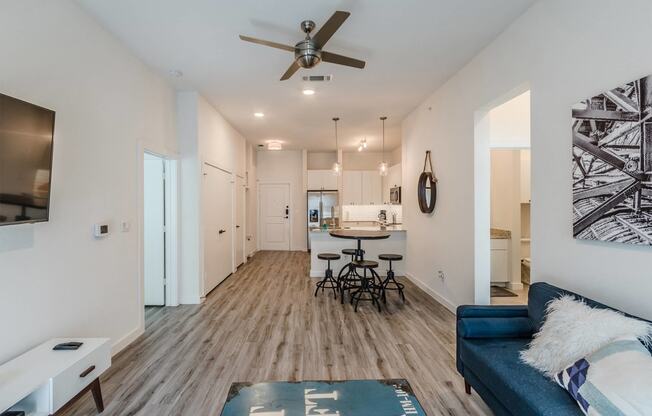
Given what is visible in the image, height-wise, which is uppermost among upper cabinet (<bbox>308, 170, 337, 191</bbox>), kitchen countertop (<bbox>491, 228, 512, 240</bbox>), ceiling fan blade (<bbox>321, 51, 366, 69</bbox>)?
ceiling fan blade (<bbox>321, 51, 366, 69</bbox>)

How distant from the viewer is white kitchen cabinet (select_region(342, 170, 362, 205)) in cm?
871

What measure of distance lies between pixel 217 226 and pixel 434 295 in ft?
11.6

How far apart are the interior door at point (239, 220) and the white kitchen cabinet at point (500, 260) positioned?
15.5 feet

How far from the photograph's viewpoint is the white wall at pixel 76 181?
76.2 inches

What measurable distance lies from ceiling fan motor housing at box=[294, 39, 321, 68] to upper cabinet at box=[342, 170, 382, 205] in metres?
6.18

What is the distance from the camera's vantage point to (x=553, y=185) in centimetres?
230

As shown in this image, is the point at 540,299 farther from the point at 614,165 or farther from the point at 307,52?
the point at 307,52

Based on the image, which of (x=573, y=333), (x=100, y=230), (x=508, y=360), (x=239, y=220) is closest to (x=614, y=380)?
(x=573, y=333)

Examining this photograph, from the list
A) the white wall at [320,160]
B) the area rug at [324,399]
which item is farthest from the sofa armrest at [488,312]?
the white wall at [320,160]

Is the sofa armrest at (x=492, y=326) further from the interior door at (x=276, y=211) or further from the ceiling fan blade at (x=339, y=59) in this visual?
the interior door at (x=276, y=211)

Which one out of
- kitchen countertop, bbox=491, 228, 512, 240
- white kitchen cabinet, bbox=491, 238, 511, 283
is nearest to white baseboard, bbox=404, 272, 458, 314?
white kitchen cabinet, bbox=491, 238, 511, 283

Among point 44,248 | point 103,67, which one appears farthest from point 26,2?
point 44,248

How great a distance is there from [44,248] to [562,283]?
364 cm

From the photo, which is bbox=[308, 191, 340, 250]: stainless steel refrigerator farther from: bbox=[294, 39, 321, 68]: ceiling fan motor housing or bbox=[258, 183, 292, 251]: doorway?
bbox=[294, 39, 321, 68]: ceiling fan motor housing
